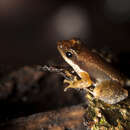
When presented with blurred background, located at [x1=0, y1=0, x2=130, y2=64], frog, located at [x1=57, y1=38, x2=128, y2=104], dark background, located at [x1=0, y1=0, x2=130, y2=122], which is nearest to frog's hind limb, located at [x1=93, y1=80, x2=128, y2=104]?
frog, located at [x1=57, y1=38, x2=128, y2=104]

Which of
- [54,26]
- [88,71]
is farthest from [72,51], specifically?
[54,26]

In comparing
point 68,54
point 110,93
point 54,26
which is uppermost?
point 68,54

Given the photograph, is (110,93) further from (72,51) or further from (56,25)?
(56,25)

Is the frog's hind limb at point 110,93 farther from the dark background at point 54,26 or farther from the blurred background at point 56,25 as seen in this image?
the blurred background at point 56,25

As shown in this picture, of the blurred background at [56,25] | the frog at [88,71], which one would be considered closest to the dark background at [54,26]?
the blurred background at [56,25]

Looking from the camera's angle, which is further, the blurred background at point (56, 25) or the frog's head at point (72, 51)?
the blurred background at point (56, 25)

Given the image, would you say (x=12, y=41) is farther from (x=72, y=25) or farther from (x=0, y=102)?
(x=0, y=102)

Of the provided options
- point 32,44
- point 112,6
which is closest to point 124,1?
point 112,6
